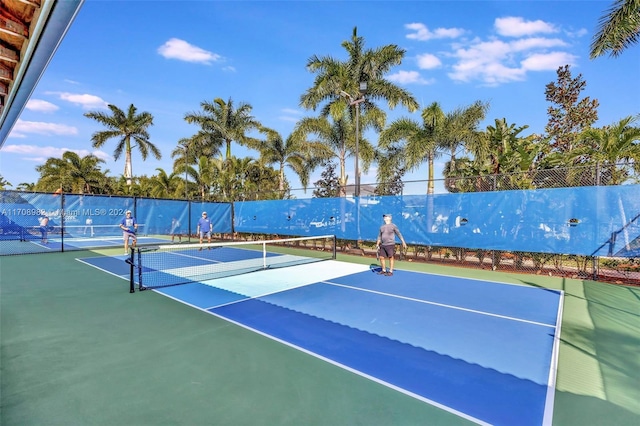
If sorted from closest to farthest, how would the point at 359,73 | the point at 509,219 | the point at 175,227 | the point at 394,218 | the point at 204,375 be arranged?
the point at 204,375
the point at 509,219
the point at 394,218
the point at 359,73
the point at 175,227

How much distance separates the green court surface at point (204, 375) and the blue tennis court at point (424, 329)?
0.21 m

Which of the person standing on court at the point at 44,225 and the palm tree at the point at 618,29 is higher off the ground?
the palm tree at the point at 618,29

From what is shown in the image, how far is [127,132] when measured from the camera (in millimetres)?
33438

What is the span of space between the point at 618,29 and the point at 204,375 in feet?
46.6

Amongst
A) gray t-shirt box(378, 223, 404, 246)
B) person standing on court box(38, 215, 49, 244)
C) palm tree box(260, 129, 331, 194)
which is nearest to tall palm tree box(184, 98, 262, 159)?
palm tree box(260, 129, 331, 194)

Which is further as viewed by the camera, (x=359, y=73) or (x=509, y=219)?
(x=359, y=73)

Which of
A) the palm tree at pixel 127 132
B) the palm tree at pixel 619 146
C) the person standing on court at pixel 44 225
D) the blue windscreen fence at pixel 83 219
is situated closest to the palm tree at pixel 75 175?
the palm tree at pixel 127 132

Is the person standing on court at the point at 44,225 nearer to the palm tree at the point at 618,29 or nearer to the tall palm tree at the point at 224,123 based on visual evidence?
the tall palm tree at the point at 224,123

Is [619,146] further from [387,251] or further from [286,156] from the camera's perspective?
[286,156]

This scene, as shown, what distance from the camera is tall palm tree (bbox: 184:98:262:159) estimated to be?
27234 millimetres

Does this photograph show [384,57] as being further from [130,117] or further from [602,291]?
[130,117]

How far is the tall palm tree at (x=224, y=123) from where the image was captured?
27234 mm

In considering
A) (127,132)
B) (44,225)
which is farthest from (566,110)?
(127,132)

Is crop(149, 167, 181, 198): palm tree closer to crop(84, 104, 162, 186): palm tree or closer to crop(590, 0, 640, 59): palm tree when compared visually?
crop(84, 104, 162, 186): palm tree
